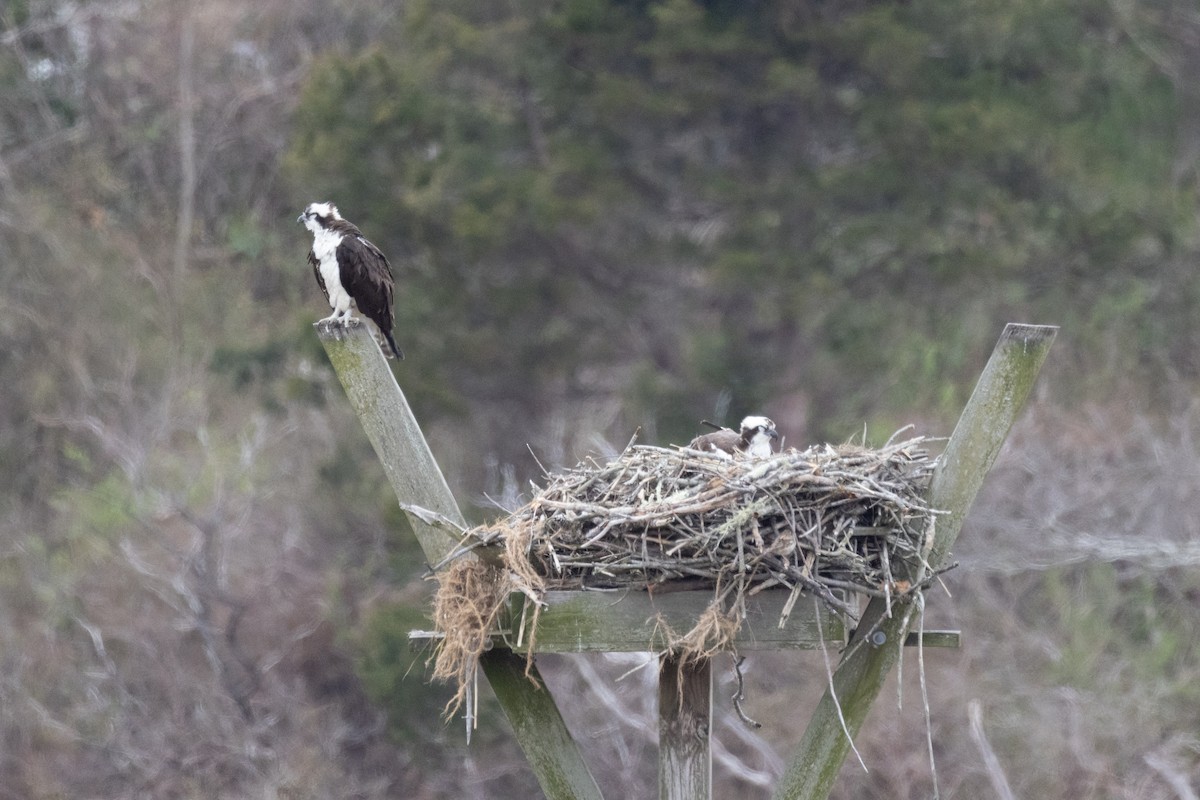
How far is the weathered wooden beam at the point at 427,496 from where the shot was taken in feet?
13.7

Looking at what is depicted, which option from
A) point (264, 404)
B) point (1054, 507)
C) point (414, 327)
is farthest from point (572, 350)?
point (1054, 507)

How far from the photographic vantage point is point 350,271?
708cm

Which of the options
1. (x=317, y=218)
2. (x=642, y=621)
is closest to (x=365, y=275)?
(x=317, y=218)

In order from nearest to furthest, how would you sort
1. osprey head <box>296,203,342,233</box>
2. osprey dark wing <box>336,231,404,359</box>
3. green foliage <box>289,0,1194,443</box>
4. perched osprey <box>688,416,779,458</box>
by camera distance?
1. perched osprey <box>688,416,779,458</box>
2. osprey dark wing <box>336,231,404,359</box>
3. osprey head <box>296,203,342,233</box>
4. green foliage <box>289,0,1194,443</box>

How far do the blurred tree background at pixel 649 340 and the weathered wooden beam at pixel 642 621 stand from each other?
8455 millimetres

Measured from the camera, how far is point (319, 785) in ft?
45.1

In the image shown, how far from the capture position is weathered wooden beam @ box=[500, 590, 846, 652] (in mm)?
4012

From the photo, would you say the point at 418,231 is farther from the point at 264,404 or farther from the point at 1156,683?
the point at 1156,683

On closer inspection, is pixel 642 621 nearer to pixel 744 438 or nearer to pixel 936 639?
pixel 936 639

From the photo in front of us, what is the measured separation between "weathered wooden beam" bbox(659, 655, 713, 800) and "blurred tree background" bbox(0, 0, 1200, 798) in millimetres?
8206

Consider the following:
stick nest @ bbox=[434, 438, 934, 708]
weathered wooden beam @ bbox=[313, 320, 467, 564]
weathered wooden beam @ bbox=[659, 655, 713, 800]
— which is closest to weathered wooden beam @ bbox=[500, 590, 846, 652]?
stick nest @ bbox=[434, 438, 934, 708]

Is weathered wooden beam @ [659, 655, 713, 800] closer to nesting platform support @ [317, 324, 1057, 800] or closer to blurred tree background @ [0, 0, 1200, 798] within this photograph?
nesting platform support @ [317, 324, 1057, 800]

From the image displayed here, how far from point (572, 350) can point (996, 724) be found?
5445 mm

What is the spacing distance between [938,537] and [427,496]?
1.37 m
